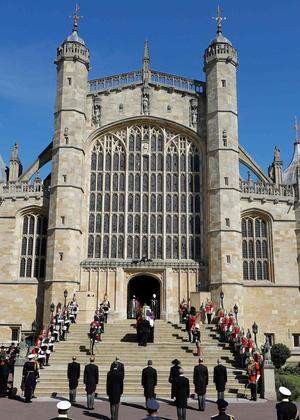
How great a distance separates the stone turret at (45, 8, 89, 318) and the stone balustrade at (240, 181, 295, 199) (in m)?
10.6

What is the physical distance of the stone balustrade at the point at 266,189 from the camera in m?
34.1

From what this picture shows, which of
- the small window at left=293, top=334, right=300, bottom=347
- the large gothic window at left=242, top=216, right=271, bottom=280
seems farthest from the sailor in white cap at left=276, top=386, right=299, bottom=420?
the small window at left=293, top=334, right=300, bottom=347

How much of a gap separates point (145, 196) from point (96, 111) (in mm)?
6584

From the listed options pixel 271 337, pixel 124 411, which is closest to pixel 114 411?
pixel 124 411

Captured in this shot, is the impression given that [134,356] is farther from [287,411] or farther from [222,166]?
[287,411]

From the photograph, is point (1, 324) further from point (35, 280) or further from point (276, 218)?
point (276, 218)

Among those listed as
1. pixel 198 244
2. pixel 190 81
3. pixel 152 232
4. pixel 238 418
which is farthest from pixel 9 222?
pixel 238 418

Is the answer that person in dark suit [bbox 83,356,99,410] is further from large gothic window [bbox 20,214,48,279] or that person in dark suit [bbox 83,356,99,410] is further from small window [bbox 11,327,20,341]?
large gothic window [bbox 20,214,48,279]

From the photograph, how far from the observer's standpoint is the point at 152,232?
33031 mm

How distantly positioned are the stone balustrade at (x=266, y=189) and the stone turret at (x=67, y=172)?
10.6m

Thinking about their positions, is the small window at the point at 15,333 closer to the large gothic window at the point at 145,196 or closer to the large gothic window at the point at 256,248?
the large gothic window at the point at 145,196

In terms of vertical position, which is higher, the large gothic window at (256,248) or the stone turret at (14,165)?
the stone turret at (14,165)

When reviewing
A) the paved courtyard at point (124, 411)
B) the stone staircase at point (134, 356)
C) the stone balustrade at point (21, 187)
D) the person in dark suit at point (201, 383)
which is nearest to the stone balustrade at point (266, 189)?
the stone staircase at point (134, 356)

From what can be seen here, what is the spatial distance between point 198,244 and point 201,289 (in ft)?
9.55
